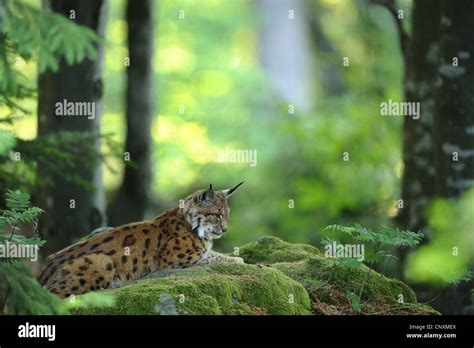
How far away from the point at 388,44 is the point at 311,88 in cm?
357

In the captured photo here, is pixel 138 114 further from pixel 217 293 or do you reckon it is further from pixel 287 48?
pixel 287 48

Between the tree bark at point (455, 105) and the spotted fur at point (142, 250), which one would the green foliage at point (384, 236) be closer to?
the spotted fur at point (142, 250)

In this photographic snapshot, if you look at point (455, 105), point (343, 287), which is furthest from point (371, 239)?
point (455, 105)

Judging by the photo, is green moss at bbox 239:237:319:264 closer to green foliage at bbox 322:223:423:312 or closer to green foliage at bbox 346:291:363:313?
green foliage at bbox 322:223:423:312

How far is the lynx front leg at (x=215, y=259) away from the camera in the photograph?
31.3 feet

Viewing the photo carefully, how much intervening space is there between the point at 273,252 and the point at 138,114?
644 cm

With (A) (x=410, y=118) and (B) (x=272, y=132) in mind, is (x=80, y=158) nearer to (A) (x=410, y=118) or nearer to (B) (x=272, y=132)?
(A) (x=410, y=118)

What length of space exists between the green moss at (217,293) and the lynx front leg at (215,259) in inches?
17.9

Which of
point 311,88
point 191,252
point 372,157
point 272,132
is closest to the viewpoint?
point 191,252

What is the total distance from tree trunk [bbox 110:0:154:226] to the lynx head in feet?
19.5

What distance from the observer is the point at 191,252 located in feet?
32.3

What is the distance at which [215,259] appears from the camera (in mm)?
9719

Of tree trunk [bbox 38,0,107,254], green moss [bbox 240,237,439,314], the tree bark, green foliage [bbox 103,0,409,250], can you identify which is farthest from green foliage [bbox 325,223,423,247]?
tree trunk [bbox 38,0,107,254]

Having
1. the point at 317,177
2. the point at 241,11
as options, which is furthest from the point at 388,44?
the point at 317,177
